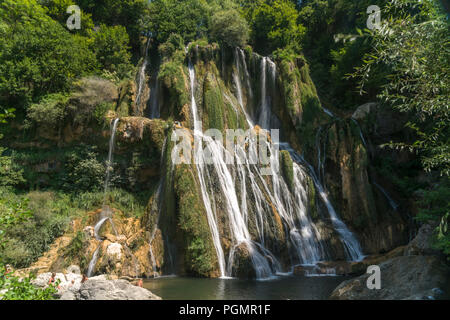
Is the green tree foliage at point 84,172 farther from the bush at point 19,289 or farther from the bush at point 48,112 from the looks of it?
the bush at point 19,289

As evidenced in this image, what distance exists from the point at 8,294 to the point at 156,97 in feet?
55.5

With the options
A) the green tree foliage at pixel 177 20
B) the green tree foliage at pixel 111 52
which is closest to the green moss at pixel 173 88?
the green tree foliage at pixel 111 52

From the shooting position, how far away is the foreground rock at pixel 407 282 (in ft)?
20.5

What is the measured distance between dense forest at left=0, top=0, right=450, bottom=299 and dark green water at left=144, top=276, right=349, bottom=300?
4.15ft

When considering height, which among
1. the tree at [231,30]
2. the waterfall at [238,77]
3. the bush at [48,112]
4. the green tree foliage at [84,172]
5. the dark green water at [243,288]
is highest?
the tree at [231,30]

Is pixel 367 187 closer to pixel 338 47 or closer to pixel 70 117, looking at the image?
pixel 338 47

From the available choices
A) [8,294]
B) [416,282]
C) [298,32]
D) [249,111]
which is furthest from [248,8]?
[8,294]

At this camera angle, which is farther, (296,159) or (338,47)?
(338,47)

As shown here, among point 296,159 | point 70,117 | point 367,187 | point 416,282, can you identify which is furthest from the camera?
point 296,159

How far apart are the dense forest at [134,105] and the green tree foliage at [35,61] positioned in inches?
2.7

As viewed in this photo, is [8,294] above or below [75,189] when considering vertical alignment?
below

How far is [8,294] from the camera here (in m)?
2.77

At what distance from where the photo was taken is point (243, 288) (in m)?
9.12

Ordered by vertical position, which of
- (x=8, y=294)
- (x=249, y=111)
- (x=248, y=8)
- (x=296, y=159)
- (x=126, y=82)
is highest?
(x=248, y=8)
